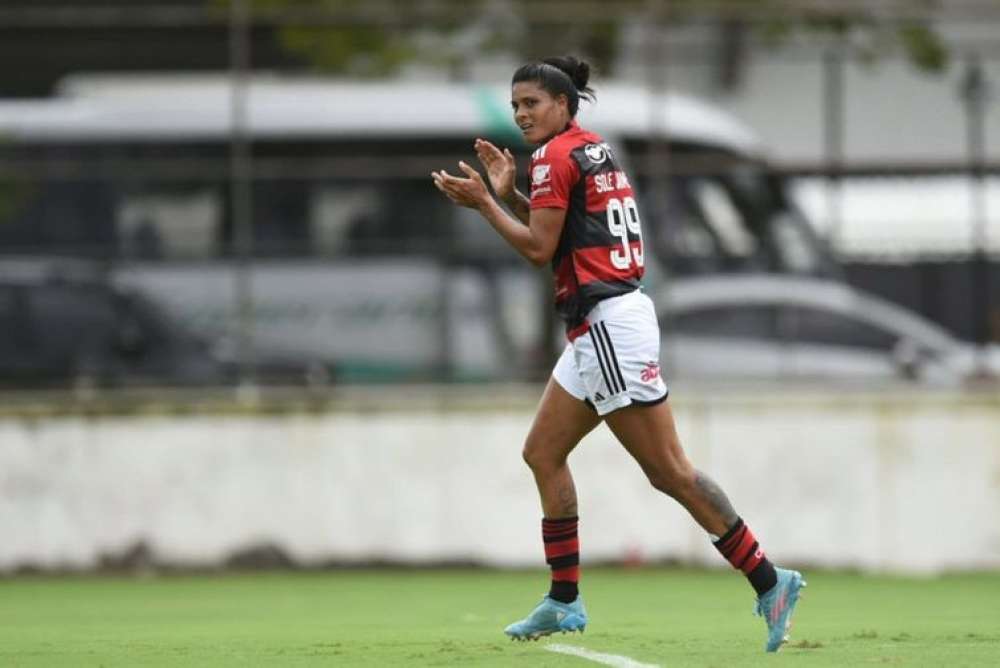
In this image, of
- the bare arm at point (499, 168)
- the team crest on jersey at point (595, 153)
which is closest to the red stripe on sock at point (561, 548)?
the bare arm at point (499, 168)

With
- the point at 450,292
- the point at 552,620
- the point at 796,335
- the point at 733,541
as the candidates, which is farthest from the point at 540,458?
the point at 796,335

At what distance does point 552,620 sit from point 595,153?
183 cm

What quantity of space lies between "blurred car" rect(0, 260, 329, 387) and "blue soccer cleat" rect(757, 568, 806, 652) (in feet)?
24.9

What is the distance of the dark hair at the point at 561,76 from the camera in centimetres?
823

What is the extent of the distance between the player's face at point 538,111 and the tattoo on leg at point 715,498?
1.43 meters

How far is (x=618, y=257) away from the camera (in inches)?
322

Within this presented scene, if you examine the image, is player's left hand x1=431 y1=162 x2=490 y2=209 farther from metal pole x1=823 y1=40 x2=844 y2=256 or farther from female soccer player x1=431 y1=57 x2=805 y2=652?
metal pole x1=823 y1=40 x2=844 y2=256

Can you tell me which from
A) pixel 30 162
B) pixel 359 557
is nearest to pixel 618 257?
pixel 359 557

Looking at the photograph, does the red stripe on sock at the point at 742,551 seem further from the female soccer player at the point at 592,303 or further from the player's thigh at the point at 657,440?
the player's thigh at the point at 657,440

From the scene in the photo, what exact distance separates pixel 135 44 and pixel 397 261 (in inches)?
99.9

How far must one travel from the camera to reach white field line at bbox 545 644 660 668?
7398mm

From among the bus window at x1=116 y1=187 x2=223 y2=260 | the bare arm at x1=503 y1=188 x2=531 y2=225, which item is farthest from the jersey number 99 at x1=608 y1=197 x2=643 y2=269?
the bus window at x1=116 y1=187 x2=223 y2=260

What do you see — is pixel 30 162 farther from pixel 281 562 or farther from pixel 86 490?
pixel 281 562

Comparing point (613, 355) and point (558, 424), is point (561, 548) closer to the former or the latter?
point (558, 424)
